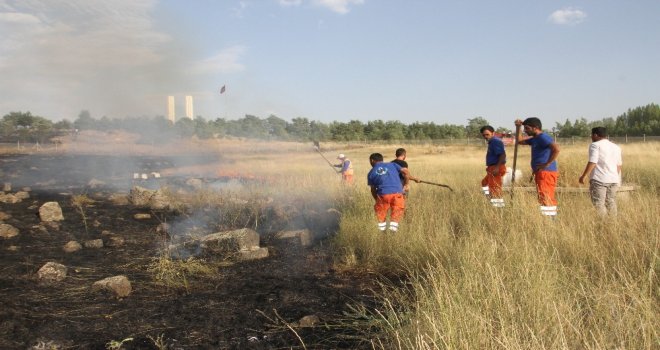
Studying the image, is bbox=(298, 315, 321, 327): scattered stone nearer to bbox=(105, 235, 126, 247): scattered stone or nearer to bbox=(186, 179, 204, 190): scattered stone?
bbox=(105, 235, 126, 247): scattered stone

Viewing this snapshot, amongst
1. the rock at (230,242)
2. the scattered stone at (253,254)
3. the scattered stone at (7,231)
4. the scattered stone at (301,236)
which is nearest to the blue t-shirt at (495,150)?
the scattered stone at (301,236)

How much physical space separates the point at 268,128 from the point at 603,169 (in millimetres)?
13411

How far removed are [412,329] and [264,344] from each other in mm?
1378

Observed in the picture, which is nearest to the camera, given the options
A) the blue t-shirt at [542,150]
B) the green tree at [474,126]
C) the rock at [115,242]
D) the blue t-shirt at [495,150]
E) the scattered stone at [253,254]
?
the blue t-shirt at [542,150]

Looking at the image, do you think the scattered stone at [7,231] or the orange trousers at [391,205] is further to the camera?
the scattered stone at [7,231]

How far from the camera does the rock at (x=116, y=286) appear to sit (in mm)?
5160

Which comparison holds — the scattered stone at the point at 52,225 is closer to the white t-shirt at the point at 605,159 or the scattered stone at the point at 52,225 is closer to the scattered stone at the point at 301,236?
the scattered stone at the point at 301,236

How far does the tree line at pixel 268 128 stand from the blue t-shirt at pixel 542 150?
1228cm

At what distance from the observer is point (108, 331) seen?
4.15 meters

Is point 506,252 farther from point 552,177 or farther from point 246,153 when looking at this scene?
point 246,153

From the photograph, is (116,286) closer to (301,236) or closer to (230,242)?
(230,242)

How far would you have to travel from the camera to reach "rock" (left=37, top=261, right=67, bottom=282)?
568 cm

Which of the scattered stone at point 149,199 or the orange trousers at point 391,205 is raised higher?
the orange trousers at point 391,205

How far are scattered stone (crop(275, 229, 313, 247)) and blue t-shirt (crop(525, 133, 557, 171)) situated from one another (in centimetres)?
367
